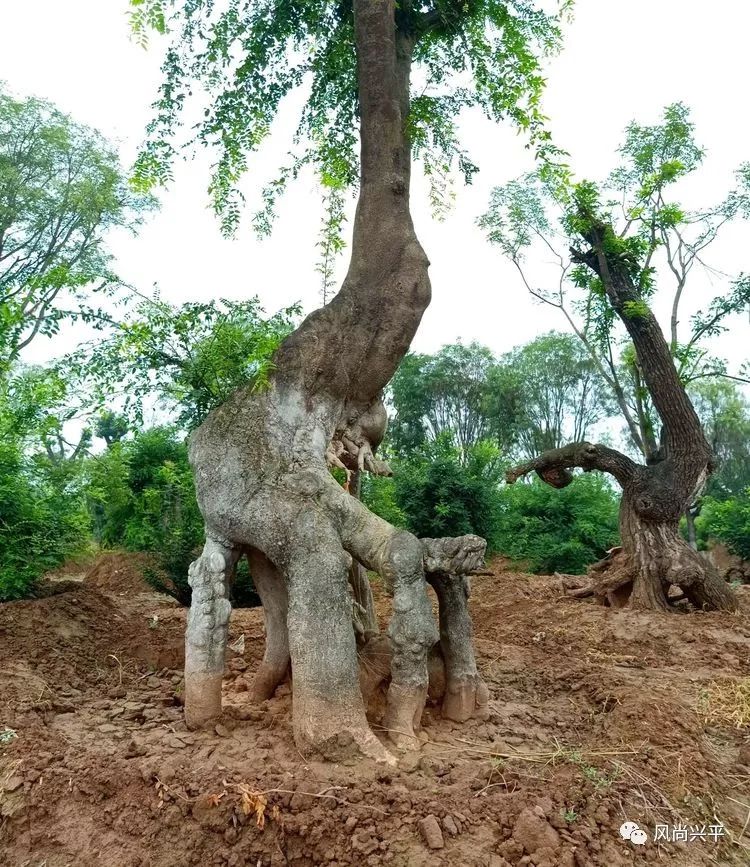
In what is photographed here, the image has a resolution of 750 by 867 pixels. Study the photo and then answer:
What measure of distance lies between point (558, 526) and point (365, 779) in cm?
1377

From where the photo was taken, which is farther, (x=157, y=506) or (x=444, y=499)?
(x=444, y=499)

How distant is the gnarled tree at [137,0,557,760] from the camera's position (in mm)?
3717

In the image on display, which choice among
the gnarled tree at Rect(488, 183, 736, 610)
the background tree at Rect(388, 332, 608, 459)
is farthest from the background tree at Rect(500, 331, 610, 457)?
the gnarled tree at Rect(488, 183, 736, 610)

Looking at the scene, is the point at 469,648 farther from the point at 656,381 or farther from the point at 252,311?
the point at 656,381

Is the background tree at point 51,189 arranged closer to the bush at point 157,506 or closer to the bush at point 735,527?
the bush at point 157,506

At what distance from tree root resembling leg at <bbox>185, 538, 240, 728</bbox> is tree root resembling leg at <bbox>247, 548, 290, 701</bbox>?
438mm

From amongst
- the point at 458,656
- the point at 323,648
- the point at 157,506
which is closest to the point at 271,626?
the point at 323,648

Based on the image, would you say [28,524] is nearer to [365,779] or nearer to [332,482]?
[332,482]

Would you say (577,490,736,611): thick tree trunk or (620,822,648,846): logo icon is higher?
(577,490,736,611): thick tree trunk

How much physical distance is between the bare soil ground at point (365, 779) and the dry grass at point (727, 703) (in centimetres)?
1

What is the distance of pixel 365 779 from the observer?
3.19m

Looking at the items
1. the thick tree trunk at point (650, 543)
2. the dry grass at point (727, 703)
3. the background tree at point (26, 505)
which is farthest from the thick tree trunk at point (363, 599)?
the thick tree trunk at point (650, 543)

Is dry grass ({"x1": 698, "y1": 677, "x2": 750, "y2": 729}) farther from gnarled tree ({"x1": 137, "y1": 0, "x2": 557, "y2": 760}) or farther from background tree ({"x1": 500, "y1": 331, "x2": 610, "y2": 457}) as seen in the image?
background tree ({"x1": 500, "y1": 331, "x2": 610, "y2": 457})

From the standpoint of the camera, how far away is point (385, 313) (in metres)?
4.86
